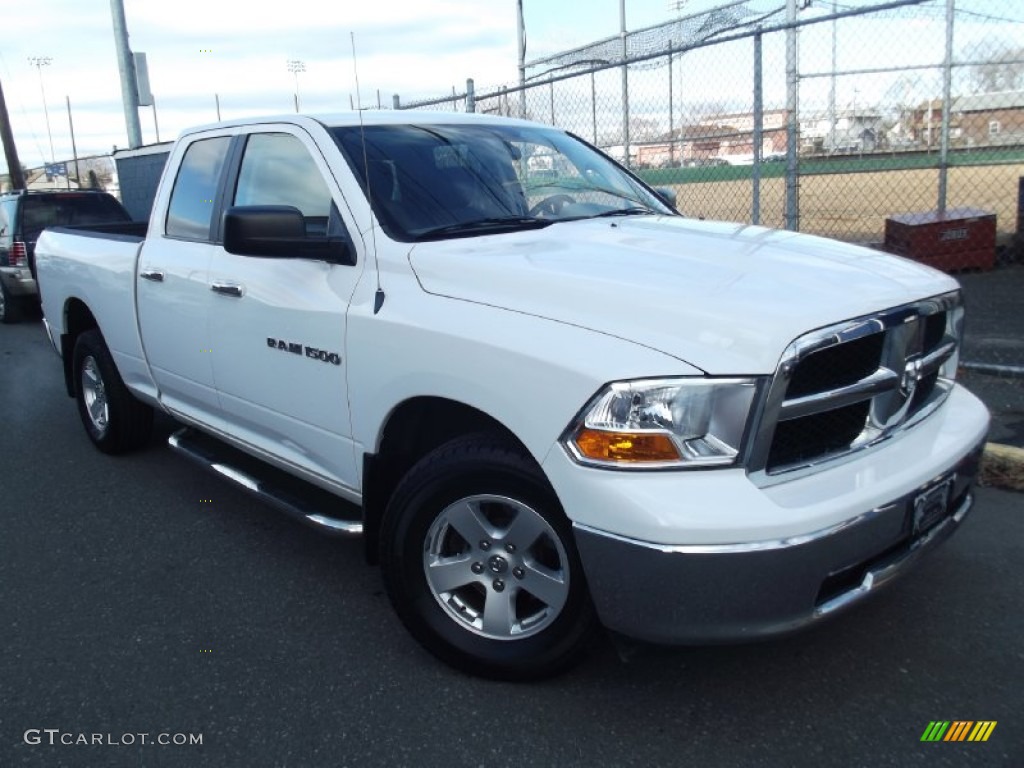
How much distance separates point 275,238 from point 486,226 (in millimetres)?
789

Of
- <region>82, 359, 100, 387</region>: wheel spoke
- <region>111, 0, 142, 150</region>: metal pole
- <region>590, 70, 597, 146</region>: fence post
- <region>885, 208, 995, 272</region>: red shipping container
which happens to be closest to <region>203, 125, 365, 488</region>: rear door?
<region>82, 359, 100, 387</region>: wheel spoke

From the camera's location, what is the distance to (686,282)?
2.62 m

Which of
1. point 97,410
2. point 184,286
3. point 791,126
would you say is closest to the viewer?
point 184,286

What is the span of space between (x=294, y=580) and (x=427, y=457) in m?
1.24

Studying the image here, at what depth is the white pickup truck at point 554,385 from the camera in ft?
7.75

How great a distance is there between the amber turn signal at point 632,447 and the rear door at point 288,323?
1.19 metres

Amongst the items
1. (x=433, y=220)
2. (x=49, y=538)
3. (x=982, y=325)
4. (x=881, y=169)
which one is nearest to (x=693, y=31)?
(x=881, y=169)

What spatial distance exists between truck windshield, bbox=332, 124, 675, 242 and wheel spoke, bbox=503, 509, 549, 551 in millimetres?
1122

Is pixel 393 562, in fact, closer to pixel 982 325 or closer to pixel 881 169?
pixel 982 325

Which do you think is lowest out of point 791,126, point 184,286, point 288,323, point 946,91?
point 288,323

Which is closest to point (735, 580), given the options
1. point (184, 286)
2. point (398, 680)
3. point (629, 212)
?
point (398, 680)

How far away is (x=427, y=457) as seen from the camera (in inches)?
116

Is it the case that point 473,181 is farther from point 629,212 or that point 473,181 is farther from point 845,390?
point 845,390

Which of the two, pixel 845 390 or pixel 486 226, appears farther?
pixel 486 226
